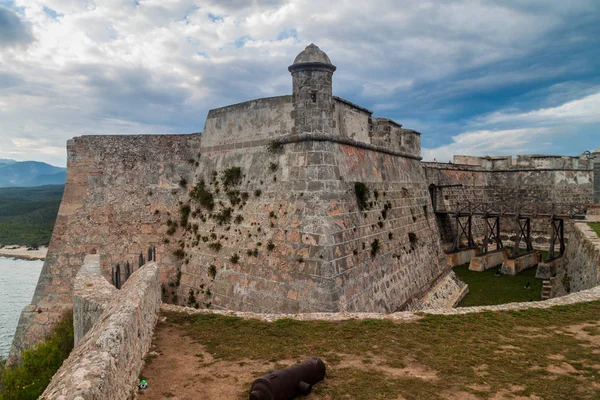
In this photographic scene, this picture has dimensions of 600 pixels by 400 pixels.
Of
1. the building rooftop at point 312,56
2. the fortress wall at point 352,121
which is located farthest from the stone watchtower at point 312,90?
the fortress wall at point 352,121

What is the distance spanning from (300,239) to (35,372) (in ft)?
27.5

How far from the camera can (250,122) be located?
476 inches

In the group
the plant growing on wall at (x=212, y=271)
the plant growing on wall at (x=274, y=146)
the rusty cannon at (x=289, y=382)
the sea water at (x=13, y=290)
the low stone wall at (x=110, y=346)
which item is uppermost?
the plant growing on wall at (x=274, y=146)

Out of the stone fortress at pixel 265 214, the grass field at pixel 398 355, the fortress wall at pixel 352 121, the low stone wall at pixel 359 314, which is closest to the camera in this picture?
the grass field at pixel 398 355

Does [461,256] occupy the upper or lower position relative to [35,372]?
upper

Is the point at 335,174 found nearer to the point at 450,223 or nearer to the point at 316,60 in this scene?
the point at 316,60

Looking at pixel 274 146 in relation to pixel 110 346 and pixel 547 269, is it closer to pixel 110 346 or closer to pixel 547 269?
pixel 110 346

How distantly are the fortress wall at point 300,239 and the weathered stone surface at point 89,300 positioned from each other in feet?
11.7

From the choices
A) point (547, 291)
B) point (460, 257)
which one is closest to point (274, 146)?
point (547, 291)

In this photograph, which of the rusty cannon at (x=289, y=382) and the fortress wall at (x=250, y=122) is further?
the fortress wall at (x=250, y=122)

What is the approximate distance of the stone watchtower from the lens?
10445mm

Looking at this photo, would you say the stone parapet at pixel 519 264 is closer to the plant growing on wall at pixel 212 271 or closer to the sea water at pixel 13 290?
the plant growing on wall at pixel 212 271

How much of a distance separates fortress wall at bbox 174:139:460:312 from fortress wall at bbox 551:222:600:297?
5.56 meters

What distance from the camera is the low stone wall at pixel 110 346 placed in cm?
367
